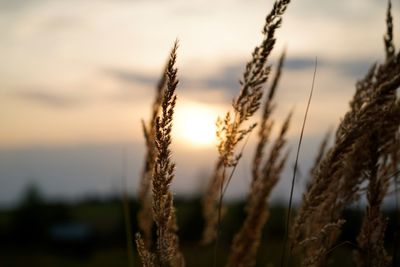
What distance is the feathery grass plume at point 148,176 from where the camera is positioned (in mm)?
2910

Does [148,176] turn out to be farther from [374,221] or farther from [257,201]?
[374,221]

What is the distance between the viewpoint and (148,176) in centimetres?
302

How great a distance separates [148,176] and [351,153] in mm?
1125

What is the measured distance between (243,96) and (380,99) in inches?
21.0

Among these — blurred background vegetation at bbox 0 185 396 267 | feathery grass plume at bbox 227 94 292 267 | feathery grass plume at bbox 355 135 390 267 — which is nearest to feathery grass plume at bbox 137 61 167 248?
feathery grass plume at bbox 227 94 292 267

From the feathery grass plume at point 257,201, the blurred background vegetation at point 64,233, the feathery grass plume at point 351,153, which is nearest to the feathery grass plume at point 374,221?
the feathery grass plume at point 351,153

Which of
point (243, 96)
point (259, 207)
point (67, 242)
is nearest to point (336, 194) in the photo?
point (259, 207)

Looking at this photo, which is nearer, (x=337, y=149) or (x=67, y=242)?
(x=337, y=149)

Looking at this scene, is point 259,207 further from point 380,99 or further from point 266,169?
point 380,99

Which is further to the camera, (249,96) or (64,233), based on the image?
(64,233)

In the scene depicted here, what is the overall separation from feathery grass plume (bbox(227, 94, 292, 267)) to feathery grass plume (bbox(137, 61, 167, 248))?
20.0 inches

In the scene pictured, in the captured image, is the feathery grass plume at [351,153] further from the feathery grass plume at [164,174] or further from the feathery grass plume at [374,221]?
the feathery grass plume at [164,174]

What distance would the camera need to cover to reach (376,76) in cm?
248

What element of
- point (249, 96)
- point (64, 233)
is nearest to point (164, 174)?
point (249, 96)
